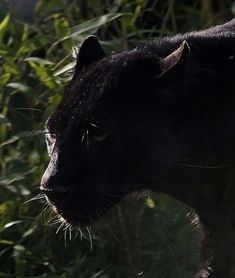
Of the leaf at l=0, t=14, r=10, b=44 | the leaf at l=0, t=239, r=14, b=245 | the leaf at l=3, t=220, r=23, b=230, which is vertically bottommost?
the leaf at l=0, t=239, r=14, b=245

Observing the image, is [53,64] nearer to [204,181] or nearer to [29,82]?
[29,82]

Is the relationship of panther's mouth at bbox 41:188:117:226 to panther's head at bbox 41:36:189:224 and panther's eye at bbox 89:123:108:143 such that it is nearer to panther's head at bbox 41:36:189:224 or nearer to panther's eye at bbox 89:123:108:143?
panther's head at bbox 41:36:189:224

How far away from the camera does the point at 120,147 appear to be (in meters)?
3.38

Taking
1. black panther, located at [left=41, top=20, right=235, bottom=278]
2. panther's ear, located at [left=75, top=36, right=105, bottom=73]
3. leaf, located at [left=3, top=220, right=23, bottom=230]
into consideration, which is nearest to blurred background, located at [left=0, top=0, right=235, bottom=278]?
leaf, located at [left=3, top=220, right=23, bottom=230]

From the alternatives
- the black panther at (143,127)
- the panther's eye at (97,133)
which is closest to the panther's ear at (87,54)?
the black panther at (143,127)

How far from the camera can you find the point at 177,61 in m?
3.30

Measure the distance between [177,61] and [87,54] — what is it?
42 cm

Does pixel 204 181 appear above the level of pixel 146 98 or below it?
below

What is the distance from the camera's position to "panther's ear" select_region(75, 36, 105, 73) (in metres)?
3.59

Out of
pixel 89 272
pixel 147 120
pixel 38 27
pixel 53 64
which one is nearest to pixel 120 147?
pixel 147 120

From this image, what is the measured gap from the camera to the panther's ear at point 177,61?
3286mm

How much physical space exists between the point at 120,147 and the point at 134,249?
1.09 metres

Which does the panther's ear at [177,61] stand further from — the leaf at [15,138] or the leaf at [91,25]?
the leaf at [91,25]

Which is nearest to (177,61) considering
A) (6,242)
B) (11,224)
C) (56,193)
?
(56,193)
